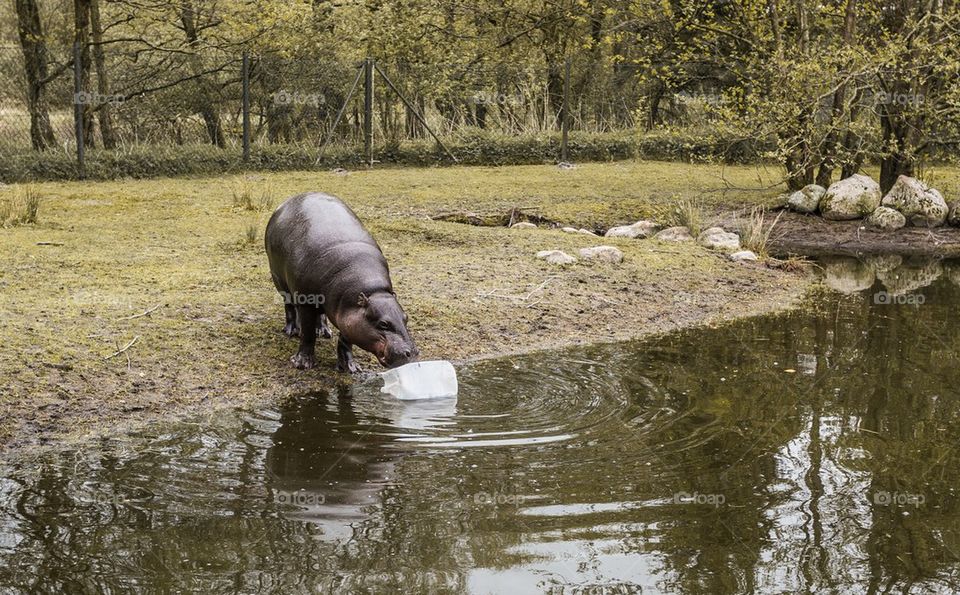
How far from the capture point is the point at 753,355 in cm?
766

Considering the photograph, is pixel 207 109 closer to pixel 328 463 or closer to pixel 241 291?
pixel 241 291

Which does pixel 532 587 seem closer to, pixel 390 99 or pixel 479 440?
pixel 479 440

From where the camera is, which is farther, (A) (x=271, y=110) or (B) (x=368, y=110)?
(B) (x=368, y=110)

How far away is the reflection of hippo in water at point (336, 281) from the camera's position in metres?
6.29

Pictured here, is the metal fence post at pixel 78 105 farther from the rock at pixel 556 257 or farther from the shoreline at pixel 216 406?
the shoreline at pixel 216 406

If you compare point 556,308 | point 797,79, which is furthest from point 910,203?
point 556,308

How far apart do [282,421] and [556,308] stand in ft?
10.8

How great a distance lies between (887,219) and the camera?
42.9ft

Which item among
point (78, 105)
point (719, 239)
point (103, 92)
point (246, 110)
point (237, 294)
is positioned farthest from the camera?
point (246, 110)

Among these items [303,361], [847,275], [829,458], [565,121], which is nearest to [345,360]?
[303,361]

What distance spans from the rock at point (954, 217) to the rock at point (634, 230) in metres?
3.80

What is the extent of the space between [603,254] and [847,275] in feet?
Result: 8.88

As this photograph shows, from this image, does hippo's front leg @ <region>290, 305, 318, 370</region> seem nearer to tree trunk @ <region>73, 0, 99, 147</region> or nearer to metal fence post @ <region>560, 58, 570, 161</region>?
tree trunk @ <region>73, 0, 99, 147</region>

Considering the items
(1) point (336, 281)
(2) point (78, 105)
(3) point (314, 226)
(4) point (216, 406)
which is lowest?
(4) point (216, 406)
